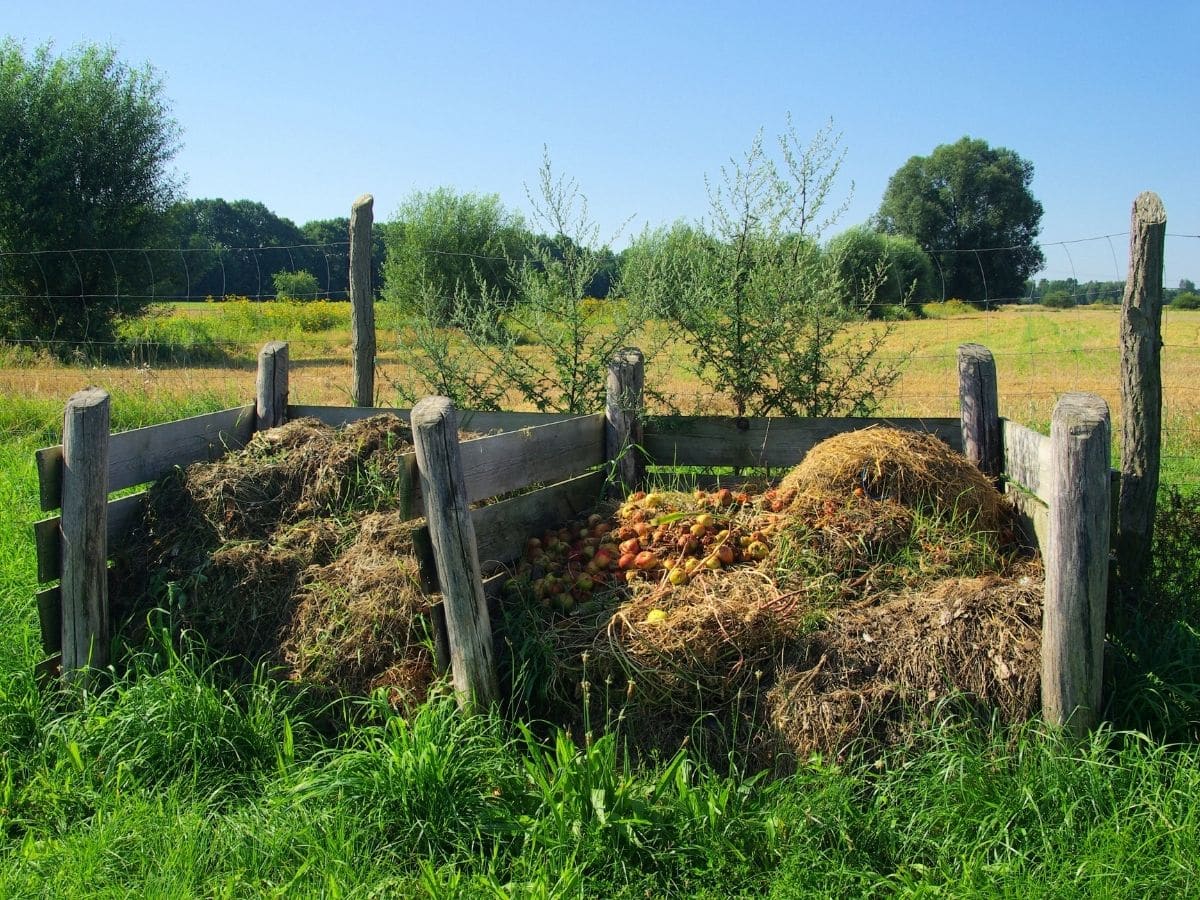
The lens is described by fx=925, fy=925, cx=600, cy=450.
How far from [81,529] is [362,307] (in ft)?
9.61

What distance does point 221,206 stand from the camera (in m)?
63.8

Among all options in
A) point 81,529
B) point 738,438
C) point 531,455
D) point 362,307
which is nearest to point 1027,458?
point 738,438

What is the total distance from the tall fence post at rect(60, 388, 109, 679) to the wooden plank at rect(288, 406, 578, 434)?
145cm

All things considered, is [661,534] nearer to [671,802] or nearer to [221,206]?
[671,802]

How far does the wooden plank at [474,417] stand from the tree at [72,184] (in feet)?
50.5

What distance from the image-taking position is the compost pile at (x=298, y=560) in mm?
4074

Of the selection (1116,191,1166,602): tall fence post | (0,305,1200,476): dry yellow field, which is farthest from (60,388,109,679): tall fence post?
(1116,191,1166,602): tall fence post

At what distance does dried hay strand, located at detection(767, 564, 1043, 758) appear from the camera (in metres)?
3.52

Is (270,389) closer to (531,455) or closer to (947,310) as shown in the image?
(531,455)

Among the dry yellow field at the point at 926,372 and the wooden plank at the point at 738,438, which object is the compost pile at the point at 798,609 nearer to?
the wooden plank at the point at 738,438

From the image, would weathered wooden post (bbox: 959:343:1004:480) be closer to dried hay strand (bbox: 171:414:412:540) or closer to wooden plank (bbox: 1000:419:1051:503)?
wooden plank (bbox: 1000:419:1051:503)

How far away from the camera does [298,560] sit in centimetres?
452

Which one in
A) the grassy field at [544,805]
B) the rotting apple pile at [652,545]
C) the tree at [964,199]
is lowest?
the grassy field at [544,805]

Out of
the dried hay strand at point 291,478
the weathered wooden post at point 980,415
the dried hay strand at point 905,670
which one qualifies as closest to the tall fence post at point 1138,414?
the weathered wooden post at point 980,415
